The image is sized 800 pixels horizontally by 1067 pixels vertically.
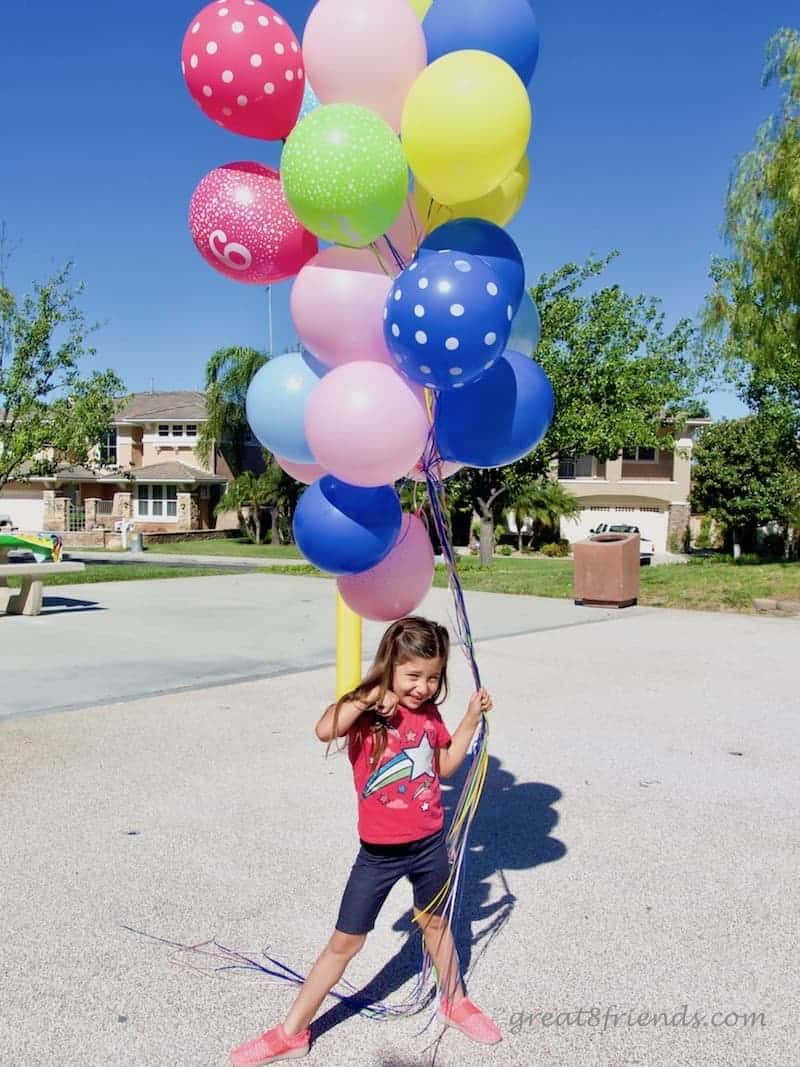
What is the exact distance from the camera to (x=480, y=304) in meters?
2.98

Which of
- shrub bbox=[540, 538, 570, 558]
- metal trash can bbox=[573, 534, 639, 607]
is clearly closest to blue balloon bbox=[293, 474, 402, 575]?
metal trash can bbox=[573, 534, 639, 607]

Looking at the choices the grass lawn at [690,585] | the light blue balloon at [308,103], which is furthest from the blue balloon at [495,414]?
the grass lawn at [690,585]

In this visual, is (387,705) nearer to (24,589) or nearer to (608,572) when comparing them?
(24,589)

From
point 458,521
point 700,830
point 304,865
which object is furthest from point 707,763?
point 458,521

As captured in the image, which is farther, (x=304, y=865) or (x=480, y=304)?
(x=304, y=865)

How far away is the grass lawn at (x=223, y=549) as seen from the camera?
32375 mm

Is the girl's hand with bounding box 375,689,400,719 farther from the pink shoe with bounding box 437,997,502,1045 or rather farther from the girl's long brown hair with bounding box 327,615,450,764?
the pink shoe with bounding box 437,997,502,1045

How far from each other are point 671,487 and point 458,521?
34.3 ft

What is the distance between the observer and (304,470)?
3.88 metres

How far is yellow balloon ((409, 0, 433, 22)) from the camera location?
3.78 m

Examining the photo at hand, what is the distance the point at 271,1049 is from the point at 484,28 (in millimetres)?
3499

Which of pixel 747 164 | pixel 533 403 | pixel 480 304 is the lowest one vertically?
pixel 533 403

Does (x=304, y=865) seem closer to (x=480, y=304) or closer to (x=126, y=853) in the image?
(x=126, y=853)

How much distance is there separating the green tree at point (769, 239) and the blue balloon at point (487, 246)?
44.9 feet
